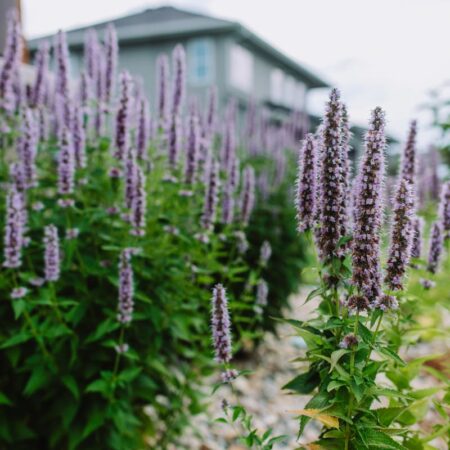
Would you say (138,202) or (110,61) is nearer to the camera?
(138,202)

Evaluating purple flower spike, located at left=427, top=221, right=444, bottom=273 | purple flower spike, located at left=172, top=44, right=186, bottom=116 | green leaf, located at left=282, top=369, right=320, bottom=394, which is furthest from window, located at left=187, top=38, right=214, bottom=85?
green leaf, located at left=282, top=369, right=320, bottom=394

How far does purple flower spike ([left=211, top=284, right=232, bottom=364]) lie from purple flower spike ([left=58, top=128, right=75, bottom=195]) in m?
1.31

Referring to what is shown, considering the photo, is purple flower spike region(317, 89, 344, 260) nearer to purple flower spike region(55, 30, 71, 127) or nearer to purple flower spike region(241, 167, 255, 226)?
purple flower spike region(241, 167, 255, 226)

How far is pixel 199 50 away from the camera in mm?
21297

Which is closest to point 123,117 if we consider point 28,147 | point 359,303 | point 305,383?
point 28,147

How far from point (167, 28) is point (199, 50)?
1.41 m

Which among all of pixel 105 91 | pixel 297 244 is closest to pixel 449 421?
pixel 105 91

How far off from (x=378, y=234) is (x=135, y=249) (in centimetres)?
170

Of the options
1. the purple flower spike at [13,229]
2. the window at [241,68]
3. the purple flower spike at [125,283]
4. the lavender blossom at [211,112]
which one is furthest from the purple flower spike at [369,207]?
the window at [241,68]

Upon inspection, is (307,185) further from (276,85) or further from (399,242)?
(276,85)

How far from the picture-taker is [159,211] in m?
3.60

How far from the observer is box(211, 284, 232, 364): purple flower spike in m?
2.03

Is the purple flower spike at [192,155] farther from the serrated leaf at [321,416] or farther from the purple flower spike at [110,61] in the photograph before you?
the serrated leaf at [321,416]

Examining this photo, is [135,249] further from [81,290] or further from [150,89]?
[150,89]
